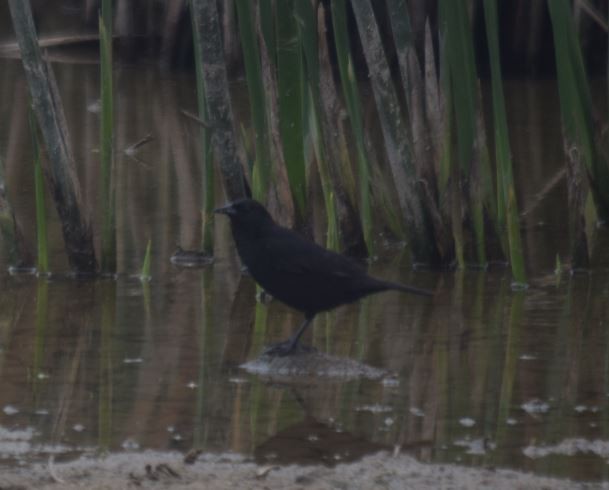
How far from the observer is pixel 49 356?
15.8 ft

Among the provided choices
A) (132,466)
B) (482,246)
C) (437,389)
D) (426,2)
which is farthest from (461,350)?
(426,2)

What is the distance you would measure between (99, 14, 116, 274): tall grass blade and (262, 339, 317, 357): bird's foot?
1.29 m

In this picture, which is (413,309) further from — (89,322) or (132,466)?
(132,466)

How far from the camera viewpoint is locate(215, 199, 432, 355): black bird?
15.2 ft

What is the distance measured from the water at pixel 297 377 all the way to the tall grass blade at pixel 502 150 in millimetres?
195

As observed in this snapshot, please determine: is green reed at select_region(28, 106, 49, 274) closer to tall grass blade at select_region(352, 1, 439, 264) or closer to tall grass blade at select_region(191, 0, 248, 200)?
tall grass blade at select_region(191, 0, 248, 200)

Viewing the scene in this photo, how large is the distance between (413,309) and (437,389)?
1.15 metres

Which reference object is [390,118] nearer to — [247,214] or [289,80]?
[289,80]

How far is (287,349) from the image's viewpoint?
4.66 meters

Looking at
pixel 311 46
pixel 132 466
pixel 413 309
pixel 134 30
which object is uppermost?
pixel 134 30

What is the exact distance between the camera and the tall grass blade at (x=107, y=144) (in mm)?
5422

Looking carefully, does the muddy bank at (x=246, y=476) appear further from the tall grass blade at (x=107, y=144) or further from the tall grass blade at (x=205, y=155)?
the tall grass blade at (x=205, y=155)

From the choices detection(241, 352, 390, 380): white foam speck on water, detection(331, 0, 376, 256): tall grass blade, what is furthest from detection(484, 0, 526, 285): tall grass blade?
detection(241, 352, 390, 380): white foam speck on water

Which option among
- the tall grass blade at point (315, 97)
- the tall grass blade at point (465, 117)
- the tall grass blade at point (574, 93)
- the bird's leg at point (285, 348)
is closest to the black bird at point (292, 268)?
the bird's leg at point (285, 348)
